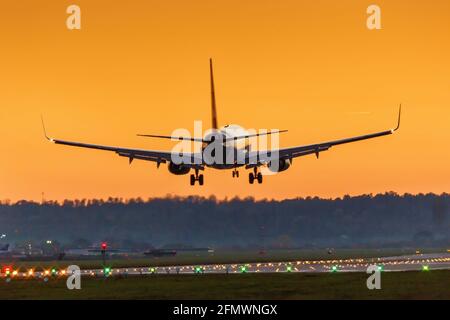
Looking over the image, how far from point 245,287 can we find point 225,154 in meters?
25.7

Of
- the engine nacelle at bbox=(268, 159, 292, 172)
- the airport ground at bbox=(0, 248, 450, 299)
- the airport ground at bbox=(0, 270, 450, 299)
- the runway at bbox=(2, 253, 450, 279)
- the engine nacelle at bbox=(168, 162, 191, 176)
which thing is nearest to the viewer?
the airport ground at bbox=(0, 270, 450, 299)

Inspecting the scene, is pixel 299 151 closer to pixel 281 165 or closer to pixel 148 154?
pixel 281 165

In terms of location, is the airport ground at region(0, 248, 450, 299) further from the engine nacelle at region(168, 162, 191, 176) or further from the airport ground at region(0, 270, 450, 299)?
the engine nacelle at region(168, 162, 191, 176)

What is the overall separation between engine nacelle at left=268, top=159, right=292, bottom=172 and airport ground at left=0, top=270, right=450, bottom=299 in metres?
19.2

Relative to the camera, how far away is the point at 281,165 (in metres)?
112

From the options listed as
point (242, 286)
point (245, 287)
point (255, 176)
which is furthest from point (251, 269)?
point (245, 287)

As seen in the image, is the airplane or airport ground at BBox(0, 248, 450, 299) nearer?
airport ground at BBox(0, 248, 450, 299)

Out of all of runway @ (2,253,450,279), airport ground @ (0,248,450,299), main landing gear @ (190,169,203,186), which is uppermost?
main landing gear @ (190,169,203,186)

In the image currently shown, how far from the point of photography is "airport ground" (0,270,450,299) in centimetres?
7281

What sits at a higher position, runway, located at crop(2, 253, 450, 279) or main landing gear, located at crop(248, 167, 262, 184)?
main landing gear, located at crop(248, 167, 262, 184)

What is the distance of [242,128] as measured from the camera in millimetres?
106125

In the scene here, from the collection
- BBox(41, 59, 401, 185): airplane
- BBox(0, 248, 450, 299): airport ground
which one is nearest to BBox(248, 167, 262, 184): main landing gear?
BBox(41, 59, 401, 185): airplane

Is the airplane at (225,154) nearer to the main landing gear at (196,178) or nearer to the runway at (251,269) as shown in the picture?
the main landing gear at (196,178)
